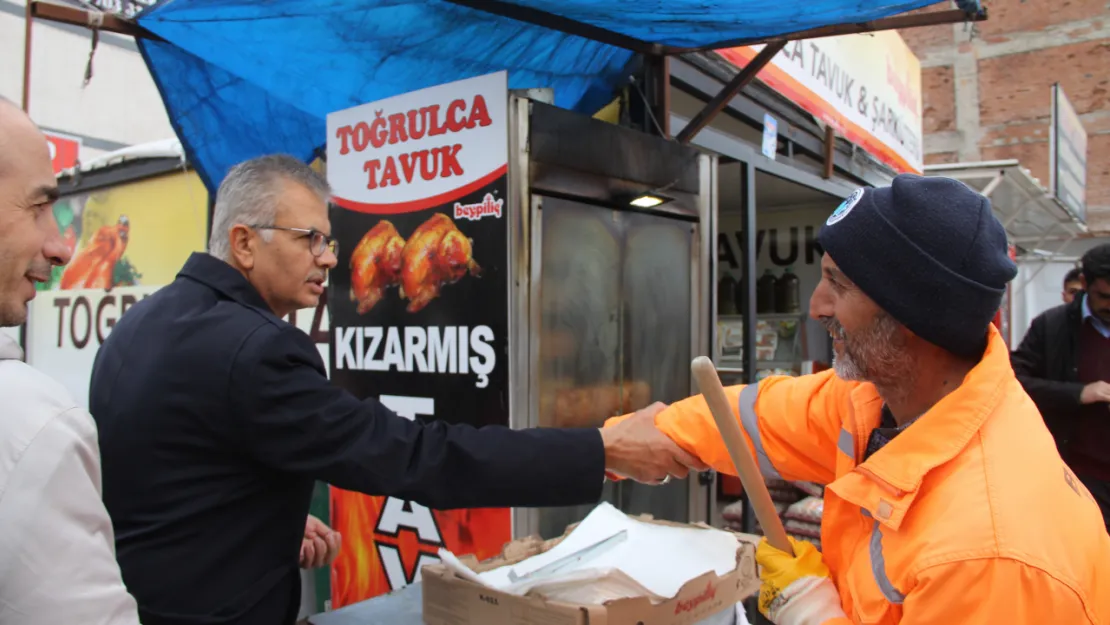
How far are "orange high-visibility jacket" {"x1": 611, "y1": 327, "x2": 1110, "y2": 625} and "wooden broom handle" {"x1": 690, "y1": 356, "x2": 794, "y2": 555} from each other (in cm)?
13

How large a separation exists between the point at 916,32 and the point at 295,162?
22.6 metres

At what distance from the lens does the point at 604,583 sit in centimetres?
203

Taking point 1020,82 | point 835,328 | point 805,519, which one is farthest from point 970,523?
point 1020,82

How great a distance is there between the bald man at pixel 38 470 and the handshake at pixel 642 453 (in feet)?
4.31

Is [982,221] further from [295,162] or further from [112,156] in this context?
[112,156]

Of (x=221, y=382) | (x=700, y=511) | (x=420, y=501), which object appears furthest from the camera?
(x=700, y=511)

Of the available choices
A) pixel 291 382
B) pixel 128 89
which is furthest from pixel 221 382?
pixel 128 89

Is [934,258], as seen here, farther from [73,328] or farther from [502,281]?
[73,328]

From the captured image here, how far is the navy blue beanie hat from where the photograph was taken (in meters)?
1.45

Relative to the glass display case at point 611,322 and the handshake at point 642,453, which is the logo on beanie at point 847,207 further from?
the glass display case at point 611,322

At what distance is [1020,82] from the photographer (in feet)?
63.6

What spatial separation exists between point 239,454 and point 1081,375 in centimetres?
403

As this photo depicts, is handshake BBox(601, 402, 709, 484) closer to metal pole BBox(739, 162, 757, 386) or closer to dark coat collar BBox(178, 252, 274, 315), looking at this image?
dark coat collar BBox(178, 252, 274, 315)

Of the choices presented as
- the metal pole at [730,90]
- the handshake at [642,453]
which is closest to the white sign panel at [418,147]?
the metal pole at [730,90]
